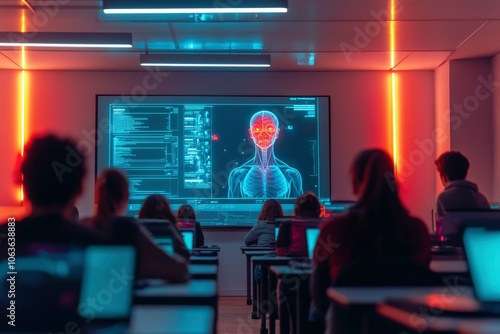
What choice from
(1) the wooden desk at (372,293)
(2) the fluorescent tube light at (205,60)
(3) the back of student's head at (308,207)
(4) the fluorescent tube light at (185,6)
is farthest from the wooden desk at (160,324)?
(2) the fluorescent tube light at (205,60)

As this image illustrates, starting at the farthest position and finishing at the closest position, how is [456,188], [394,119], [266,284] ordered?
[394,119] → [266,284] → [456,188]

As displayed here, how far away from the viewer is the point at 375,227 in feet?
9.62

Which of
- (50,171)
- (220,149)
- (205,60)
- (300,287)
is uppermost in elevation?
(205,60)

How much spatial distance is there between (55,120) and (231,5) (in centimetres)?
421

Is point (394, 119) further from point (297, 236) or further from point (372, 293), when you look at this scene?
point (372, 293)

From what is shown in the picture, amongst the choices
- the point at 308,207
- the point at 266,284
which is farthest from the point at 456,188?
the point at 266,284

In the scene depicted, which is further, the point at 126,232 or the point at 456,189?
the point at 456,189

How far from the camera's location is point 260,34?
743 centimetres

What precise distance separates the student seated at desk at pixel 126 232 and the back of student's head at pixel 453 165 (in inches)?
102

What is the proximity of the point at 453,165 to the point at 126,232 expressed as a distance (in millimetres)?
→ 3331

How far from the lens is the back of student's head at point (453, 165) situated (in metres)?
5.16

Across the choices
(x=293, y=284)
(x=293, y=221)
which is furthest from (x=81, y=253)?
(x=293, y=221)

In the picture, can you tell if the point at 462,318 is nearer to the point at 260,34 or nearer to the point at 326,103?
the point at 260,34

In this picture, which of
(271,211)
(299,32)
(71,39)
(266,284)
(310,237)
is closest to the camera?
(310,237)
